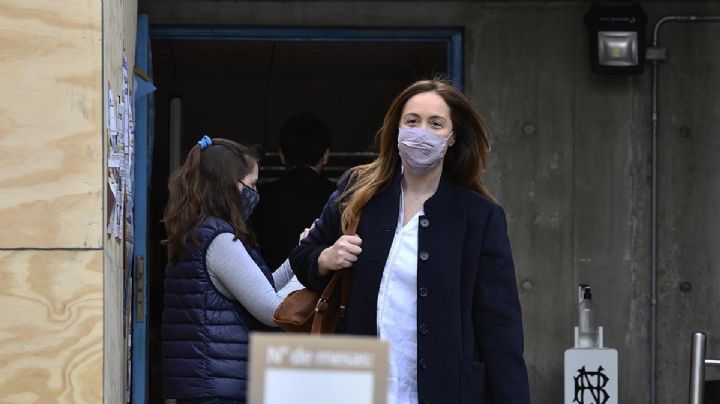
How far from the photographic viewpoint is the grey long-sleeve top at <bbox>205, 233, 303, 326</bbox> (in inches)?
218

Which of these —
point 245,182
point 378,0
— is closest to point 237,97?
point 378,0

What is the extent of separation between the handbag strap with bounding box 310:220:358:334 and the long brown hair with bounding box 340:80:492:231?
0.16 m

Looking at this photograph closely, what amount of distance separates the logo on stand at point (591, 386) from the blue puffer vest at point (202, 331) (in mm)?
3292

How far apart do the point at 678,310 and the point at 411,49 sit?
3229mm

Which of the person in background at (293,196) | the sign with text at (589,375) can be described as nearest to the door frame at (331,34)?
the person in background at (293,196)

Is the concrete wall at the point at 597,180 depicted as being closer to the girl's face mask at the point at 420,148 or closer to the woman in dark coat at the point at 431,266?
the woman in dark coat at the point at 431,266

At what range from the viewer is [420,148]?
478 centimetres

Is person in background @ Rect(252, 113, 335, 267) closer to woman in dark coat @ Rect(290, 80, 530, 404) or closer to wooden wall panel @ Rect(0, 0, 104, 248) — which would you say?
wooden wall panel @ Rect(0, 0, 104, 248)

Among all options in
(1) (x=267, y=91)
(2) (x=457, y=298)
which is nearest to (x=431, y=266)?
(2) (x=457, y=298)

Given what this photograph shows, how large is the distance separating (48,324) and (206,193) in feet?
2.54

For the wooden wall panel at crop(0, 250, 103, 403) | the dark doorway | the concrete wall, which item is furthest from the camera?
the dark doorway

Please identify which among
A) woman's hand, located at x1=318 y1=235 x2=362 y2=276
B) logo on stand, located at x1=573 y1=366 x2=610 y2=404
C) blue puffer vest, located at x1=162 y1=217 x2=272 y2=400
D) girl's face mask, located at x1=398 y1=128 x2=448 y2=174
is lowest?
logo on stand, located at x1=573 y1=366 x2=610 y2=404

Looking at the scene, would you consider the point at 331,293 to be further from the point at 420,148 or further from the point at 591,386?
the point at 591,386

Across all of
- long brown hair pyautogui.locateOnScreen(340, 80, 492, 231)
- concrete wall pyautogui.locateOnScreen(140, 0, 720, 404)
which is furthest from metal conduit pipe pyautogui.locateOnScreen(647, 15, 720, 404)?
long brown hair pyautogui.locateOnScreen(340, 80, 492, 231)
